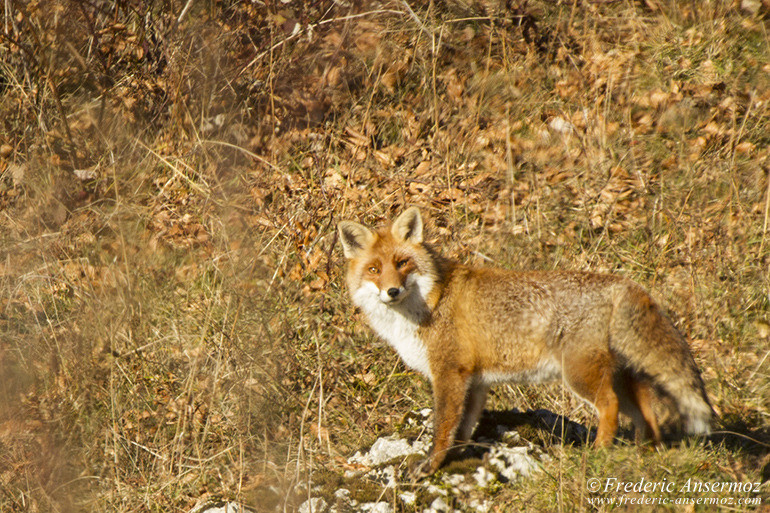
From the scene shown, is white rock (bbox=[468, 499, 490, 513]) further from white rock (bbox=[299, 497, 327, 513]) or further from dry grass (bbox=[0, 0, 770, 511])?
white rock (bbox=[299, 497, 327, 513])

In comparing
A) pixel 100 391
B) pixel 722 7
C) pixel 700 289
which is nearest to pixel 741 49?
pixel 722 7

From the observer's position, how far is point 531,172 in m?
8.16

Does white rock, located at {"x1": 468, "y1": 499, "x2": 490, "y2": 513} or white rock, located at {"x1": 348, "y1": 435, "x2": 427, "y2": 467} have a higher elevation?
white rock, located at {"x1": 468, "y1": 499, "x2": 490, "y2": 513}

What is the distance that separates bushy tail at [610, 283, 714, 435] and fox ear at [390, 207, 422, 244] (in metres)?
1.49

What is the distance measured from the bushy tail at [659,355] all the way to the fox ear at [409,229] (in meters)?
1.49

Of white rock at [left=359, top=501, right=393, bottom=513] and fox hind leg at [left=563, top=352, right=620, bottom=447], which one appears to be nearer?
white rock at [left=359, top=501, right=393, bottom=513]

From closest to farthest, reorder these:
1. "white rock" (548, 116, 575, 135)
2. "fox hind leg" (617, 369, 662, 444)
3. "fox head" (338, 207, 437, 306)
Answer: "fox hind leg" (617, 369, 662, 444) → "fox head" (338, 207, 437, 306) → "white rock" (548, 116, 575, 135)

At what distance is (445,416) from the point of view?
4434 mm

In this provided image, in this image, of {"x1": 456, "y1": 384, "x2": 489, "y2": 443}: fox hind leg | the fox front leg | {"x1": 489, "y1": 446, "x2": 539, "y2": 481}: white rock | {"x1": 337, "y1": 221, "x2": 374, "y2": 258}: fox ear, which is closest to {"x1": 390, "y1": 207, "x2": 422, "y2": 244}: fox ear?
{"x1": 337, "y1": 221, "x2": 374, "y2": 258}: fox ear

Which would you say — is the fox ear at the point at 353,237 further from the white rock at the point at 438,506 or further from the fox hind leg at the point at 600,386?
the white rock at the point at 438,506

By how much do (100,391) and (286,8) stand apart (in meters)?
6.04

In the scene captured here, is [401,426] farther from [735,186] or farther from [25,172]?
[25,172]

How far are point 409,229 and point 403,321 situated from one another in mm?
695

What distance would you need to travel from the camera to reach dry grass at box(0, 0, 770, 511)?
5.55m
